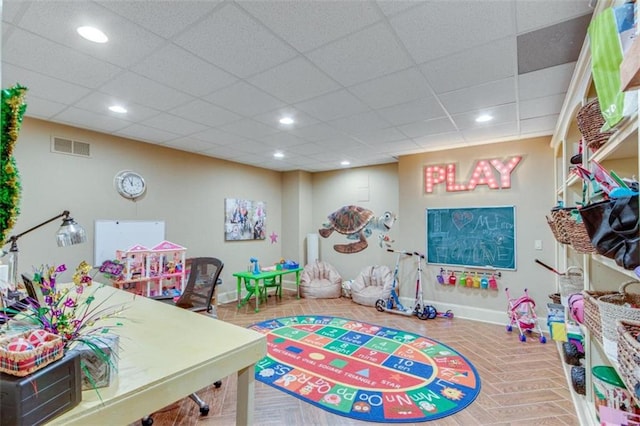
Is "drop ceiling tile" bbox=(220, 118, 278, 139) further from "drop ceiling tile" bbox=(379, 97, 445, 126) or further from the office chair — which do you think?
the office chair

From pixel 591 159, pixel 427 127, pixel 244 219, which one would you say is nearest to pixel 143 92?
pixel 427 127

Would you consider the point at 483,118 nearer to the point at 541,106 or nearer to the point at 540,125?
the point at 541,106

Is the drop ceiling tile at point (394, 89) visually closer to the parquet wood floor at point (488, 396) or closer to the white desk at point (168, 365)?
the white desk at point (168, 365)

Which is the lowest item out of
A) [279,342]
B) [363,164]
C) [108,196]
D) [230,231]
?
[279,342]

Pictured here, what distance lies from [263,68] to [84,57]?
122 cm

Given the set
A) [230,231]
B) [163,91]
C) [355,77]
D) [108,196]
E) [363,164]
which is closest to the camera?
[355,77]

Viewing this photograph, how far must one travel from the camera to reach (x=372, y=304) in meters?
5.23

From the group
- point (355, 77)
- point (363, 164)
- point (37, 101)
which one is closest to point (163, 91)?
point (37, 101)

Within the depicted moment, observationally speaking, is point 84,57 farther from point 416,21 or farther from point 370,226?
point 370,226

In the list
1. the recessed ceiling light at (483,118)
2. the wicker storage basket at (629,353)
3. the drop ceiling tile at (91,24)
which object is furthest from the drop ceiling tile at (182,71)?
the wicker storage basket at (629,353)

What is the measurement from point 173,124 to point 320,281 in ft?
12.5

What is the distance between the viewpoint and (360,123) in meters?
3.58

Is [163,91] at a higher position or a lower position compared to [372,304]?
higher

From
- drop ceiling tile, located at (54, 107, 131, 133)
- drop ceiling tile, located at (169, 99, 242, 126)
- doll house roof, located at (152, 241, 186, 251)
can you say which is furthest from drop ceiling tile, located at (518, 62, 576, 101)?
doll house roof, located at (152, 241, 186, 251)
